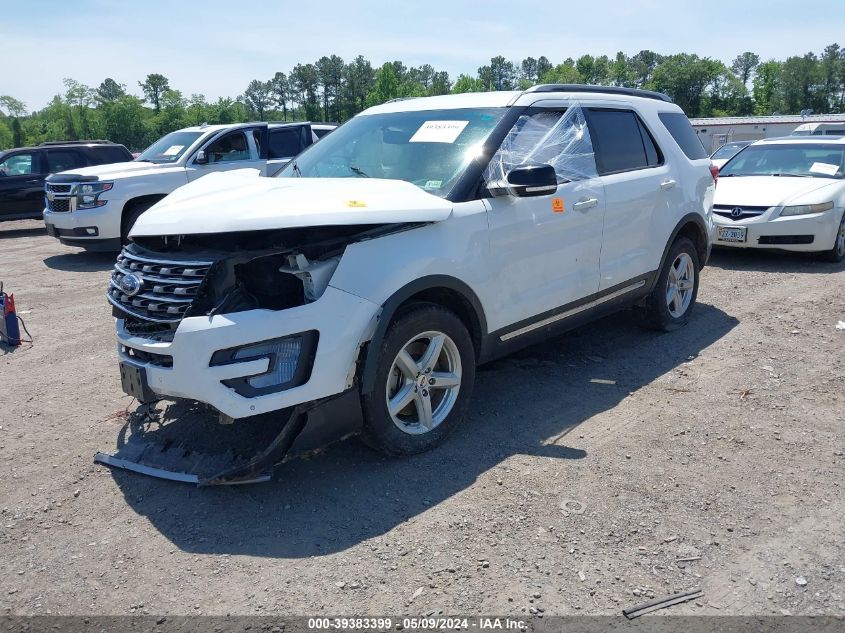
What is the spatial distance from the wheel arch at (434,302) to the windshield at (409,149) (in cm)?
59

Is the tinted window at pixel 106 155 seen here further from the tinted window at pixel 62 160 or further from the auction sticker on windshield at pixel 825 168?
the auction sticker on windshield at pixel 825 168

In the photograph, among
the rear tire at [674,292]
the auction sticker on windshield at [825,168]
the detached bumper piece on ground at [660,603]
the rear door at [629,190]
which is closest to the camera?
the detached bumper piece on ground at [660,603]

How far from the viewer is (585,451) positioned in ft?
13.6

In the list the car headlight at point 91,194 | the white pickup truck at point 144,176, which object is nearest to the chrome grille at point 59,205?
the white pickup truck at point 144,176

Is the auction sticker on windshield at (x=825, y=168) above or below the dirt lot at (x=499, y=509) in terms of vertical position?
above

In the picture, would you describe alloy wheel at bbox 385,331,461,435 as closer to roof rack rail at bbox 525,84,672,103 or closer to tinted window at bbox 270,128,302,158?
roof rack rail at bbox 525,84,672,103

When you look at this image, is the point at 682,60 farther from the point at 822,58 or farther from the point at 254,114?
the point at 254,114

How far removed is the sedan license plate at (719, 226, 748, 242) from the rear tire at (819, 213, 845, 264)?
1127mm

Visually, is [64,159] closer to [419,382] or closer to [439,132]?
[439,132]

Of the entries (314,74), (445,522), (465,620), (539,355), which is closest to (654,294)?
(539,355)

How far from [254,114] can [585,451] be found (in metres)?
120

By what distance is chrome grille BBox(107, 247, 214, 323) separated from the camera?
3.59 m

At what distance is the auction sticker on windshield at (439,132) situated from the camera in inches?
180

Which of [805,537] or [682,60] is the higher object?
[682,60]
